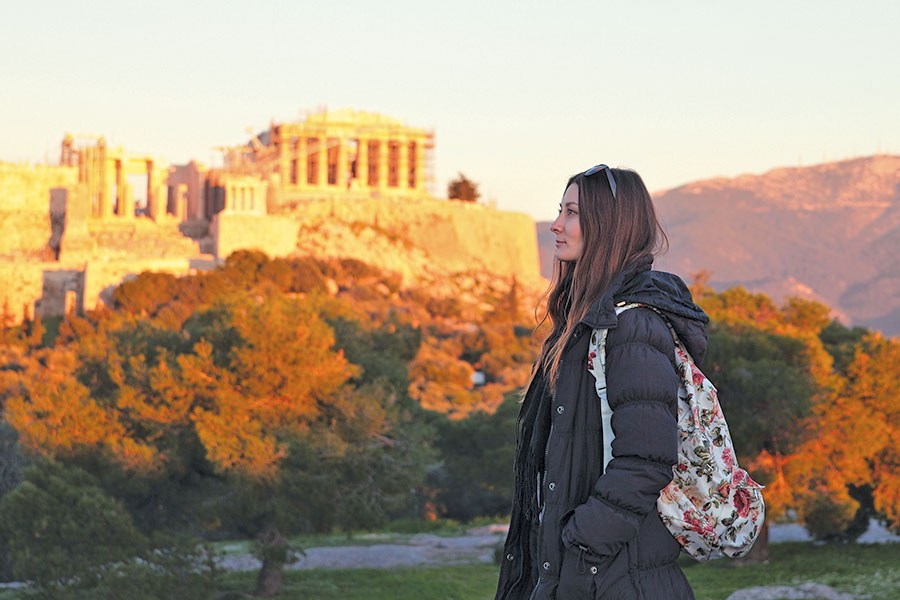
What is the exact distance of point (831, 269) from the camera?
86.9 m

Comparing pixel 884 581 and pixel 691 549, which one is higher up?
pixel 691 549

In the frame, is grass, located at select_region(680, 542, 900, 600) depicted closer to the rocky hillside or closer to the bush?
the bush

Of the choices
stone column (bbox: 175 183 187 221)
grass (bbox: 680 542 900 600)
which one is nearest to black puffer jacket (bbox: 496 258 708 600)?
grass (bbox: 680 542 900 600)

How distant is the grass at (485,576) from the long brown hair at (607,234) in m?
8.77

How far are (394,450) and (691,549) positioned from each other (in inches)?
445

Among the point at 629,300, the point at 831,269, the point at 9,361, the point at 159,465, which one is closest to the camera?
the point at 629,300

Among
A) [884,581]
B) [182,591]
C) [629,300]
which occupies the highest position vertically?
[629,300]

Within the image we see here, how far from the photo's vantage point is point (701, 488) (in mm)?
2357

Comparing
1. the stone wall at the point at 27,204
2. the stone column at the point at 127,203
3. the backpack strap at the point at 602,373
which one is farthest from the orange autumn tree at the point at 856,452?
the stone wall at the point at 27,204

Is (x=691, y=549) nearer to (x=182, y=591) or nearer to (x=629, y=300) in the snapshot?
(x=629, y=300)

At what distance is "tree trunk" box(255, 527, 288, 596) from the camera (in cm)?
1291

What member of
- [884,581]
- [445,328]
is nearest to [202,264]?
[445,328]

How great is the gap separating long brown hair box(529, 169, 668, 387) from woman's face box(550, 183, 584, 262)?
0.02 metres

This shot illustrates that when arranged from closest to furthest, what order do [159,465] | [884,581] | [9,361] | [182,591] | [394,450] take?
[884,581]
[182,591]
[159,465]
[394,450]
[9,361]
